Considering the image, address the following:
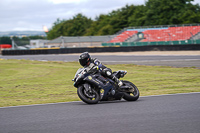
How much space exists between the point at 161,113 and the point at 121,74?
2270mm

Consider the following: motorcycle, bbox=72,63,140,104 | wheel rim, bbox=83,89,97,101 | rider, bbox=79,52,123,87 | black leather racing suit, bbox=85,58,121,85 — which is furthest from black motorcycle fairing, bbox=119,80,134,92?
wheel rim, bbox=83,89,97,101

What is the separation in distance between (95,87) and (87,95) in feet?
1.02

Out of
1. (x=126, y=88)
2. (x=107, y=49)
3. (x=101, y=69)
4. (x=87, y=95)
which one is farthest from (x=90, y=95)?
(x=107, y=49)

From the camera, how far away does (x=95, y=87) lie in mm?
7645

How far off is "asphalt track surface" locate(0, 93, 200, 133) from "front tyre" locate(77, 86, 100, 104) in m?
0.16

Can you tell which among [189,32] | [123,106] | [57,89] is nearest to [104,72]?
[123,106]

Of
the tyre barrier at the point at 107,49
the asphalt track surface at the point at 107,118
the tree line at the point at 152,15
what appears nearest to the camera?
the asphalt track surface at the point at 107,118

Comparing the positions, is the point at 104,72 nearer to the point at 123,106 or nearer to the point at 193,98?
the point at 123,106

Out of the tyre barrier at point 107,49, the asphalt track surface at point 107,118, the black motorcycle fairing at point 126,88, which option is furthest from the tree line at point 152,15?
the asphalt track surface at point 107,118

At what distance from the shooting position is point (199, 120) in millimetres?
5379

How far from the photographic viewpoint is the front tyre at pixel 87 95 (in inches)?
292

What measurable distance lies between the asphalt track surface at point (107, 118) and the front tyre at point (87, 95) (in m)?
0.16

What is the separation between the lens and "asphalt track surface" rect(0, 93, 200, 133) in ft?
16.4

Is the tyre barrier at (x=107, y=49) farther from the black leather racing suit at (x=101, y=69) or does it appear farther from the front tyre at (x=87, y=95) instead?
the front tyre at (x=87, y=95)
